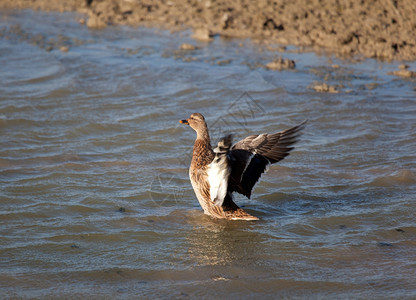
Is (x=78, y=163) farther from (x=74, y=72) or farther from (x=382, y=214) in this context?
(x=74, y=72)

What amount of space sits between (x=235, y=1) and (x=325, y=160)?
7.98 m

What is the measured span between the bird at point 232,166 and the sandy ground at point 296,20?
651 cm

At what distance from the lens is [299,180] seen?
22.6ft

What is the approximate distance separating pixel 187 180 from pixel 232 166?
68.4 inches

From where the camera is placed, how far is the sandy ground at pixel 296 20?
38.9ft

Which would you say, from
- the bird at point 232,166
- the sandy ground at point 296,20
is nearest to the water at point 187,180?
the bird at point 232,166

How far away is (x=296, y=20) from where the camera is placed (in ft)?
43.1

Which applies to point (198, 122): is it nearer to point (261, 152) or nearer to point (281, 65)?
point (261, 152)

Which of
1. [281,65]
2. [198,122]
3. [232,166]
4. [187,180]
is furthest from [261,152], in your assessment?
[281,65]

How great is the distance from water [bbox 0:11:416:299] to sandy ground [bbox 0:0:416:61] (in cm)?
74

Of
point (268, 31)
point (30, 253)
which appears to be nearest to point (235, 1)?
point (268, 31)

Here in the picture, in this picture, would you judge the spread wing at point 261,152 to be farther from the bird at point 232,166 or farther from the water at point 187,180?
the water at point 187,180

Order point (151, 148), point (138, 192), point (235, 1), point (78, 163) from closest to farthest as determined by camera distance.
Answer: point (138, 192)
point (78, 163)
point (151, 148)
point (235, 1)

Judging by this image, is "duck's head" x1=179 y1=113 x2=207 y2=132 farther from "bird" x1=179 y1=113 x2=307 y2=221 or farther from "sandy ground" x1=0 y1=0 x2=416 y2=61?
"sandy ground" x1=0 y1=0 x2=416 y2=61
